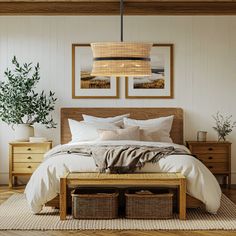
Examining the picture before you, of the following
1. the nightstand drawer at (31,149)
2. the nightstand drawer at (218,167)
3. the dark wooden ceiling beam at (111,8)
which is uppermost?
the dark wooden ceiling beam at (111,8)

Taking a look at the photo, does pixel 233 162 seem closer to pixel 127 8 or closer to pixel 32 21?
pixel 127 8

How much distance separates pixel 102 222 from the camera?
18.6 feet

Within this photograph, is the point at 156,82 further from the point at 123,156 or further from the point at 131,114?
the point at 123,156

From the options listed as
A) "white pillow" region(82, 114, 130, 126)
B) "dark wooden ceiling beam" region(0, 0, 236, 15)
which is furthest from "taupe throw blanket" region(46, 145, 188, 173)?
"dark wooden ceiling beam" region(0, 0, 236, 15)

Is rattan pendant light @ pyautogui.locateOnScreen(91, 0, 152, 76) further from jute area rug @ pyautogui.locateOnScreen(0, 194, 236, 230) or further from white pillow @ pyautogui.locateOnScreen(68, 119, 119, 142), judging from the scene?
white pillow @ pyautogui.locateOnScreen(68, 119, 119, 142)

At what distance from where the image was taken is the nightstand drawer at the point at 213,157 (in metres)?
7.97

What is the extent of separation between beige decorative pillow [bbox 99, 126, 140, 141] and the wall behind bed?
3.05 ft

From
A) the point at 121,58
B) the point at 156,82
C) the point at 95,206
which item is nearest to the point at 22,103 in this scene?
the point at 156,82

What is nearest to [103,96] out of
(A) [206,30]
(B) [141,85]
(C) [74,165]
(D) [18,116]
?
(B) [141,85]

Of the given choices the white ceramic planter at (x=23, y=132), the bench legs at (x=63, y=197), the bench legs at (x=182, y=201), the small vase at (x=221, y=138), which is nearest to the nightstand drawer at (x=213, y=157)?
the small vase at (x=221, y=138)

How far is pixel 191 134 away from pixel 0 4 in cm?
330

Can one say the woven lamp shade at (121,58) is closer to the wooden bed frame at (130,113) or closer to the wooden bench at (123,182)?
the wooden bench at (123,182)

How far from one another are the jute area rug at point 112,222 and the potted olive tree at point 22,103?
2.01m

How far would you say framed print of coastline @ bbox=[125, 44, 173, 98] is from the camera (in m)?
8.34
